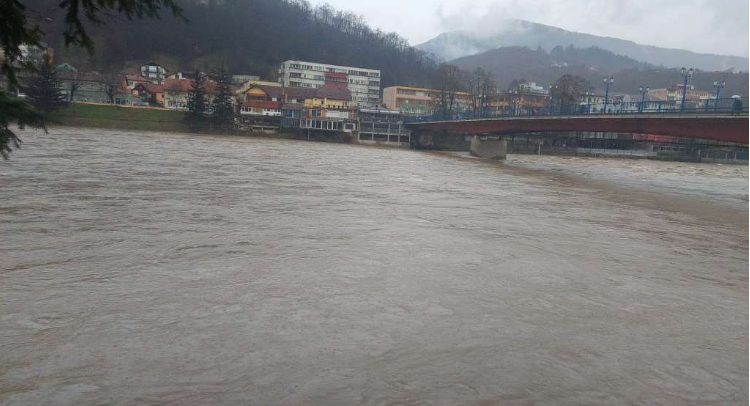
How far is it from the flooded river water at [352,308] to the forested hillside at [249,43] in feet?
A: 346

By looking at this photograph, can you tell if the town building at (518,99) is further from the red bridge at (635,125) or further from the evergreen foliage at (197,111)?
the evergreen foliage at (197,111)

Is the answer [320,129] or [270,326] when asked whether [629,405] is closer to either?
[270,326]

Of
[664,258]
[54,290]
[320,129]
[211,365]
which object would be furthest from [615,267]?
[320,129]

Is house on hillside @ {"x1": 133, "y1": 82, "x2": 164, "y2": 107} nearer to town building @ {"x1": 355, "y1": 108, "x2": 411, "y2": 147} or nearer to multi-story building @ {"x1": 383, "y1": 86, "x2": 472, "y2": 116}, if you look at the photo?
town building @ {"x1": 355, "y1": 108, "x2": 411, "y2": 147}

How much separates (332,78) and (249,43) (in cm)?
2833

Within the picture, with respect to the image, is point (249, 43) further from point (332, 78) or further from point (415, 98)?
point (415, 98)

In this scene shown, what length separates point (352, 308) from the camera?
612 cm

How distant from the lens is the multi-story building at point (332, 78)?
11306 centimetres

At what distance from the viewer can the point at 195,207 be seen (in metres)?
13.2

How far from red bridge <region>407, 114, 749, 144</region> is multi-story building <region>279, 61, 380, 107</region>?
190 ft

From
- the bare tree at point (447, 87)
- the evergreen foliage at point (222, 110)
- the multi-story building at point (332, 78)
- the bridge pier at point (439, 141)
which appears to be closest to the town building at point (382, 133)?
the bridge pier at point (439, 141)

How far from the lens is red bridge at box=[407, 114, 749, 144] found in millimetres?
27516

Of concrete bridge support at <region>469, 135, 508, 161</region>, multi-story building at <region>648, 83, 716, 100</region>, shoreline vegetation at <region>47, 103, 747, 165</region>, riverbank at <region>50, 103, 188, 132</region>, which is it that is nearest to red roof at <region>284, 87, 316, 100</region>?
shoreline vegetation at <region>47, 103, 747, 165</region>

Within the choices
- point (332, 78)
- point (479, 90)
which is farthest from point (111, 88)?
point (479, 90)
